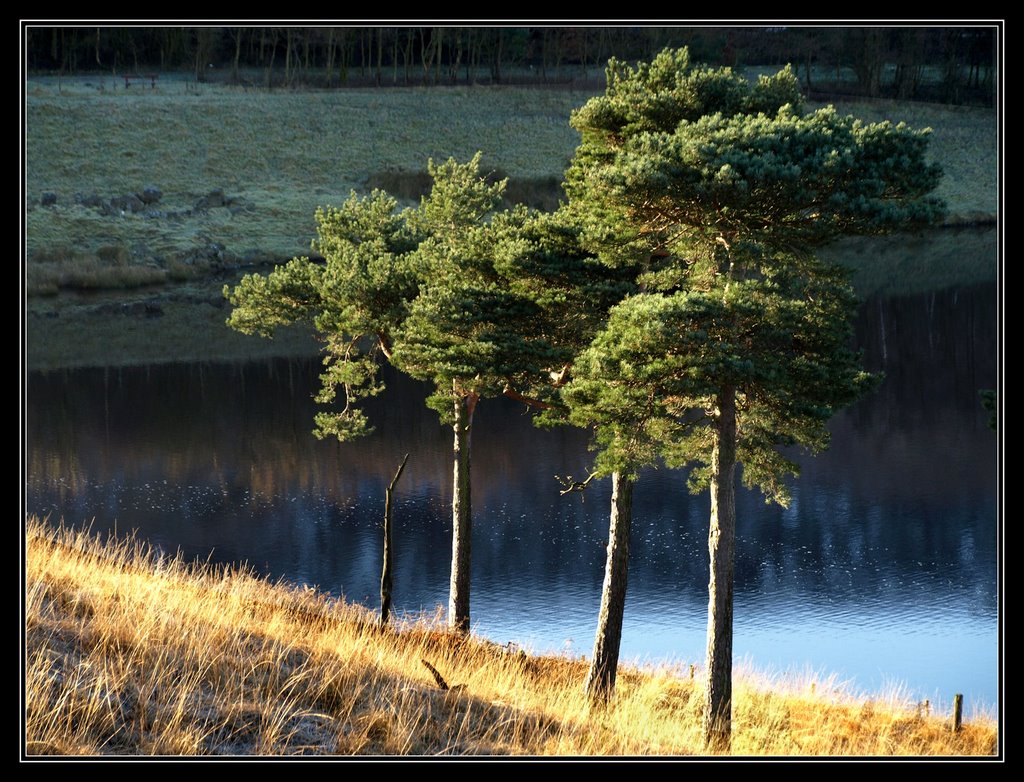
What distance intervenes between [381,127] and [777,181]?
7417 centimetres

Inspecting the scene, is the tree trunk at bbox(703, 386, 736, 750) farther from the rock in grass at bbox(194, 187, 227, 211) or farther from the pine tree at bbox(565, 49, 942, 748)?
the rock in grass at bbox(194, 187, 227, 211)

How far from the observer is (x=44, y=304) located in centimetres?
5816

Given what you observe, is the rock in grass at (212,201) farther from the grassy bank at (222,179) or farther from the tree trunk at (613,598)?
the tree trunk at (613,598)

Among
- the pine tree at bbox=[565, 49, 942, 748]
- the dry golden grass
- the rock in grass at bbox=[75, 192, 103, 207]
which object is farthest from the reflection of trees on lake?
the rock in grass at bbox=[75, 192, 103, 207]

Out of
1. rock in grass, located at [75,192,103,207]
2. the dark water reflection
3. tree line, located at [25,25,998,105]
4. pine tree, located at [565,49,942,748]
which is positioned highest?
tree line, located at [25,25,998,105]

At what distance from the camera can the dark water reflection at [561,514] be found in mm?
23672

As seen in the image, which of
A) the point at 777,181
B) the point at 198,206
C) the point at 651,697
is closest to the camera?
the point at 777,181

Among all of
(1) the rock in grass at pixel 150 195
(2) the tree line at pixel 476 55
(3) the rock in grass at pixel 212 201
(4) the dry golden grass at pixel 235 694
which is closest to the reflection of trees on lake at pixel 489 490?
(4) the dry golden grass at pixel 235 694

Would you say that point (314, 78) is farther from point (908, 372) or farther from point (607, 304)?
point (607, 304)

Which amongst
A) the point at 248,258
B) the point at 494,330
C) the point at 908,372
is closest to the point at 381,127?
the point at 248,258

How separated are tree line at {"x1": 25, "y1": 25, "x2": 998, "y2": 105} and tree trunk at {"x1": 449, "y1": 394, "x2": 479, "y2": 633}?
2422 inches

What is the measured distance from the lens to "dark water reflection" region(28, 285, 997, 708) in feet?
77.7

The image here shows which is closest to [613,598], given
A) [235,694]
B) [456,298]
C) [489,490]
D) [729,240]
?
[456,298]

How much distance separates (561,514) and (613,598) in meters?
13.1
